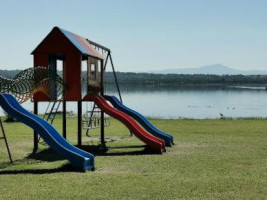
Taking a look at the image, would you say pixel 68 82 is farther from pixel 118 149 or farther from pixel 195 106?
pixel 195 106

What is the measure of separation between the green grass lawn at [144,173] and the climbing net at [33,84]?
2195mm

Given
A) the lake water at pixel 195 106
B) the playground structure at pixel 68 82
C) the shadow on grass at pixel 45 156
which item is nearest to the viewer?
the shadow on grass at pixel 45 156

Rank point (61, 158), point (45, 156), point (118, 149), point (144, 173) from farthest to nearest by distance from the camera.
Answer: point (118, 149)
point (45, 156)
point (61, 158)
point (144, 173)

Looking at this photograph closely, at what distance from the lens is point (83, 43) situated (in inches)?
772

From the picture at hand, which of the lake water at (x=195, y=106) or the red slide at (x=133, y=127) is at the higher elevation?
the red slide at (x=133, y=127)

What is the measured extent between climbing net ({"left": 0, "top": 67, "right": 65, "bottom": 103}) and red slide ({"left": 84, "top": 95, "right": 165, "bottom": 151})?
1342 mm

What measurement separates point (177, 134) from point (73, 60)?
26.1 feet

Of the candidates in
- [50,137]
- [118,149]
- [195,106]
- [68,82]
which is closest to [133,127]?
[118,149]

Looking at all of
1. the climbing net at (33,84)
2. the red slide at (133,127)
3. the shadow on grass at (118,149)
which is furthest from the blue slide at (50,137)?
the red slide at (133,127)

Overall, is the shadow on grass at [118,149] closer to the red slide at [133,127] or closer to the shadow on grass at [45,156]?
the red slide at [133,127]

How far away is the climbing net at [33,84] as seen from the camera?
14.7m

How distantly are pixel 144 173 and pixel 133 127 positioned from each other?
5127 millimetres

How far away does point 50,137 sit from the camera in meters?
13.2

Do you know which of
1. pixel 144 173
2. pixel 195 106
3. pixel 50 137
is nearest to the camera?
pixel 144 173
